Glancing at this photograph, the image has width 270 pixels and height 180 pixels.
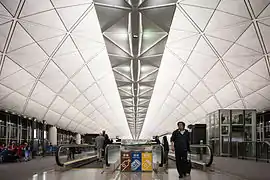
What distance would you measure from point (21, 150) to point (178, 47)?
16344 mm

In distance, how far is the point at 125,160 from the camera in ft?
56.3

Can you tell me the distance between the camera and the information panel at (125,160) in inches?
674

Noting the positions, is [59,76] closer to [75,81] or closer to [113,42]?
[75,81]

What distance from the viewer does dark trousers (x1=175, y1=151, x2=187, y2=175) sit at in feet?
44.1

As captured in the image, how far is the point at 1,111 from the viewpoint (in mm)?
33500

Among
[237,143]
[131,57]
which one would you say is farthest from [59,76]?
[237,143]

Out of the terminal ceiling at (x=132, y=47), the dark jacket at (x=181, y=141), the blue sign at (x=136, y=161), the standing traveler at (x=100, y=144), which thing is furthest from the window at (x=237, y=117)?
the dark jacket at (x=181, y=141)

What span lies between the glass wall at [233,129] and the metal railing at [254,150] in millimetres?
1206

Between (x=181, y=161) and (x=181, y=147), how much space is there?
64 cm

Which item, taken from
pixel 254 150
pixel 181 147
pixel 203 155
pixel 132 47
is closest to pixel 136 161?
pixel 181 147

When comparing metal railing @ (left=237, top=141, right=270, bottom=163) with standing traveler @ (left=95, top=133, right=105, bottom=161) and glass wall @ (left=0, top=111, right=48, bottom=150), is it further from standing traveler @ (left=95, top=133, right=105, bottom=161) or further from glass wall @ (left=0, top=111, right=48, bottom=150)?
glass wall @ (left=0, top=111, right=48, bottom=150)

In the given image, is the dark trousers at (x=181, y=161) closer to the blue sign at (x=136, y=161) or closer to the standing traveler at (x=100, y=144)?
the blue sign at (x=136, y=161)

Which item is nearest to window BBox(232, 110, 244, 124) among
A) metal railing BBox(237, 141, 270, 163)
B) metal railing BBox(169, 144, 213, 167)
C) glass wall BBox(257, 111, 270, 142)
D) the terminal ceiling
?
metal railing BBox(237, 141, 270, 163)

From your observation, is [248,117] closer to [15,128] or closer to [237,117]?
[237,117]
